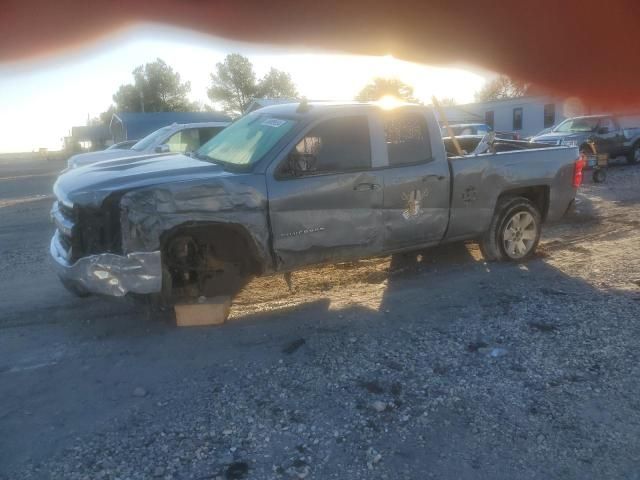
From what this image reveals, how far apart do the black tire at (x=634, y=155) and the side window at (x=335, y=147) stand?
49.8 ft

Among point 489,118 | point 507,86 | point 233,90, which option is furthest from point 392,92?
point 233,90

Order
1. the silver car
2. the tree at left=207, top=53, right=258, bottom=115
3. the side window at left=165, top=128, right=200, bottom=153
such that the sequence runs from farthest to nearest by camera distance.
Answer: the tree at left=207, top=53, right=258, bottom=115 → the side window at left=165, top=128, right=200, bottom=153 → the silver car

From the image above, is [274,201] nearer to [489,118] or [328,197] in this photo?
[328,197]

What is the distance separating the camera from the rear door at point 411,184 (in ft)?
16.3

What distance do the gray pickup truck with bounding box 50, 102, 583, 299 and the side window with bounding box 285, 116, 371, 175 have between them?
0.01m

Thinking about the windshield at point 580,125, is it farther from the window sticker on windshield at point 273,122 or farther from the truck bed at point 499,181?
the window sticker on windshield at point 273,122

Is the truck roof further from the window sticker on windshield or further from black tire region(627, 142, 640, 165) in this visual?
black tire region(627, 142, 640, 165)

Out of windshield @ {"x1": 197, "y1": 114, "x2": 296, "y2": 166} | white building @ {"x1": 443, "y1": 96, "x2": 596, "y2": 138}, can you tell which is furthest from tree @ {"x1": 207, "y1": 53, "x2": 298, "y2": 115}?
windshield @ {"x1": 197, "y1": 114, "x2": 296, "y2": 166}

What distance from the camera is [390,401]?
10.3 feet

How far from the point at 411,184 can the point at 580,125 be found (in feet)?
45.8

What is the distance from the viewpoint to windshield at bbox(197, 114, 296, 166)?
15.2ft

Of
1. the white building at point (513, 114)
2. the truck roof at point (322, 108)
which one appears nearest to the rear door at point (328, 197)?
the truck roof at point (322, 108)

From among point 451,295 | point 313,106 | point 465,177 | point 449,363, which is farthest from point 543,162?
point 449,363

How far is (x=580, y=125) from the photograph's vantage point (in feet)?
54.2
